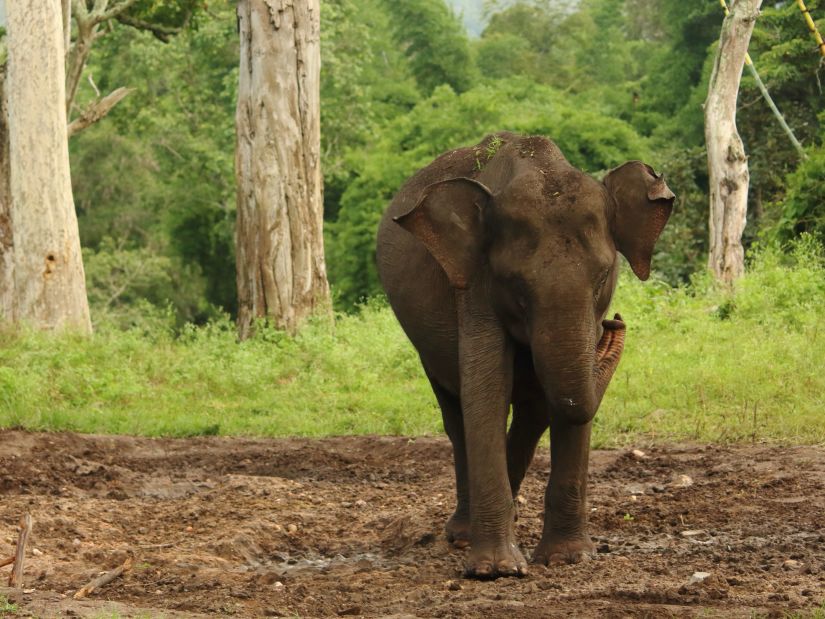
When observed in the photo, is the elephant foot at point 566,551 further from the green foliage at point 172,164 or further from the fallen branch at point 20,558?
the green foliage at point 172,164

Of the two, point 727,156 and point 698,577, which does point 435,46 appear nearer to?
point 727,156

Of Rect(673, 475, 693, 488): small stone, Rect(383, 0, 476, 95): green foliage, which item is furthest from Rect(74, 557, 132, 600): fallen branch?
Rect(383, 0, 476, 95): green foliage

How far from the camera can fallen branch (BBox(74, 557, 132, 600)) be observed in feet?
20.2

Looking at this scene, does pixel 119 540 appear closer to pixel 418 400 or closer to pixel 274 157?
pixel 418 400

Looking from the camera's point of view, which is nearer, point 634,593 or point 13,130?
point 634,593

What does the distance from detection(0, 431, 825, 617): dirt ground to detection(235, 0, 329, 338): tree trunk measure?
529 centimetres

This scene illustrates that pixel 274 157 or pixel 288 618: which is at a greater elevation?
pixel 274 157

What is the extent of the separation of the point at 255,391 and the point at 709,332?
465 cm

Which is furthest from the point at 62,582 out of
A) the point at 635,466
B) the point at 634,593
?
the point at 635,466

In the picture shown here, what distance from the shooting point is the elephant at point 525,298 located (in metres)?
6.21

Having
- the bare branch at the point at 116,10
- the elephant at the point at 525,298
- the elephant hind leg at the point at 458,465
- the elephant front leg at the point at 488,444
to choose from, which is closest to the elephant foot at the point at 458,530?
the elephant hind leg at the point at 458,465

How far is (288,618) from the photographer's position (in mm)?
5652

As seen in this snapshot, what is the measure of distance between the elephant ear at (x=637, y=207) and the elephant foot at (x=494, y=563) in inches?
56.7

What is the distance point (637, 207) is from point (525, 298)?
31.4 inches
